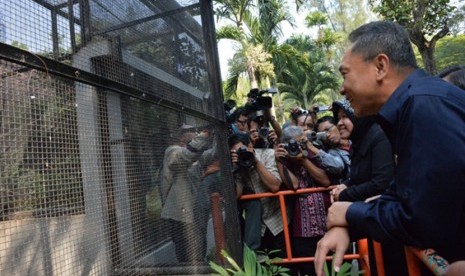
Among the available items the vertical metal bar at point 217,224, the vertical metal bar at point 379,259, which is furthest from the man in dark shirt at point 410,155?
the vertical metal bar at point 217,224

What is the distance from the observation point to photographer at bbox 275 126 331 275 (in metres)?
3.11

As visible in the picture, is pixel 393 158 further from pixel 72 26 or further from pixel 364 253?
pixel 72 26

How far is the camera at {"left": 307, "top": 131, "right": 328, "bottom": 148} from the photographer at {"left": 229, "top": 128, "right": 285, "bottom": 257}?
377mm

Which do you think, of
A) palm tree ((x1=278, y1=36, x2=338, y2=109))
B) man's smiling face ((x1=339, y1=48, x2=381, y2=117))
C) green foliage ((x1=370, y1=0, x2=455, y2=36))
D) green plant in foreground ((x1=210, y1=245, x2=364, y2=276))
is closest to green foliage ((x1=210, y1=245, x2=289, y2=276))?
green plant in foreground ((x1=210, y1=245, x2=364, y2=276))

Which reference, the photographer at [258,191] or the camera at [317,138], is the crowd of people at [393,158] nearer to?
the photographer at [258,191]

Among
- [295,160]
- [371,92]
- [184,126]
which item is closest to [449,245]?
[371,92]

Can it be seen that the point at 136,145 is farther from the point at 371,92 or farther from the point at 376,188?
the point at 376,188

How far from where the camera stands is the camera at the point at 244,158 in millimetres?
3129

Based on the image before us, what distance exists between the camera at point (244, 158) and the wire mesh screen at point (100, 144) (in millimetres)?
613

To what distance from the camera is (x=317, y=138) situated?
3.46 meters

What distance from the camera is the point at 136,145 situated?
5.55 feet

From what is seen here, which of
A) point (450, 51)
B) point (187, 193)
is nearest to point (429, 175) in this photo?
point (187, 193)

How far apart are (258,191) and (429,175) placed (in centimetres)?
240

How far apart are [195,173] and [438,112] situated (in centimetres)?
163
